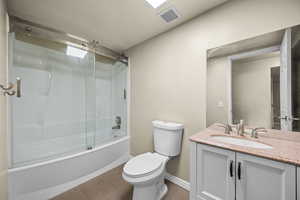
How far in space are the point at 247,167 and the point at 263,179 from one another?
0.30 ft

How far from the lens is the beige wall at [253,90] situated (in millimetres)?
1081

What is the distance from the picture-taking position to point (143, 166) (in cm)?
126

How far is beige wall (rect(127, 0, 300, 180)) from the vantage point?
1080mm

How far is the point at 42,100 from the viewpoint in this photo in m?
1.86

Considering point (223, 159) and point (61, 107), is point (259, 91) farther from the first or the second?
point (61, 107)

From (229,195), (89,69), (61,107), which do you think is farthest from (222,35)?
(61,107)

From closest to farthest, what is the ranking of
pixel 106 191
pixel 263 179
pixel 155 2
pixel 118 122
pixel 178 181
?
pixel 263 179
pixel 155 2
pixel 106 191
pixel 178 181
pixel 118 122

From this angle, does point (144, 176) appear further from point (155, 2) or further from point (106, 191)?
point (155, 2)

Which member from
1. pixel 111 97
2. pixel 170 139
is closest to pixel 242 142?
pixel 170 139

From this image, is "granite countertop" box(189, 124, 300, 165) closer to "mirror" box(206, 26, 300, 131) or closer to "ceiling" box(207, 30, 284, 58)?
"mirror" box(206, 26, 300, 131)

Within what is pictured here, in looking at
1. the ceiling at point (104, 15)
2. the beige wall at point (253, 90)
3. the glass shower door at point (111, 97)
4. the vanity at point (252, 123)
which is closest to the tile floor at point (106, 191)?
the vanity at point (252, 123)

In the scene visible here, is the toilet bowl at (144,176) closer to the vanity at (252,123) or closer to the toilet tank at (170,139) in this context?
the toilet tank at (170,139)

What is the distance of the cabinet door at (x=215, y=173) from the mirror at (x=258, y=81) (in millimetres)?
500

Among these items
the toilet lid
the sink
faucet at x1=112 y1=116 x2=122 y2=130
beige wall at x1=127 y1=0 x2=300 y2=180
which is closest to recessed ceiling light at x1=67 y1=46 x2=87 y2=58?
beige wall at x1=127 y1=0 x2=300 y2=180
